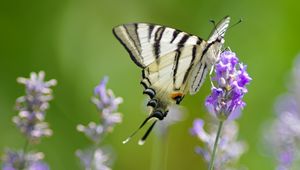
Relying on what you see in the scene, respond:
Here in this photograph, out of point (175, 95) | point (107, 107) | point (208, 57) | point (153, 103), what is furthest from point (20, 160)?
point (208, 57)

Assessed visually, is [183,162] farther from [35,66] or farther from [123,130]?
[35,66]

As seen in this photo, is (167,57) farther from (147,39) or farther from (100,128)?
(100,128)

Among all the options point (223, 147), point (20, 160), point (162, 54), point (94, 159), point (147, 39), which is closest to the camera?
point (20, 160)

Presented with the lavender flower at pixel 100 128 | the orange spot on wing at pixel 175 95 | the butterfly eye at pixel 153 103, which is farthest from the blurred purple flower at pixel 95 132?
the orange spot on wing at pixel 175 95

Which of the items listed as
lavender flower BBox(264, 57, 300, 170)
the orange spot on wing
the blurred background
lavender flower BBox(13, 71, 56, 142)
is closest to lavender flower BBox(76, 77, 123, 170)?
lavender flower BBox(13, 71, 56, 142)

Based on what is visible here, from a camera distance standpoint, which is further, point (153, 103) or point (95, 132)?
point (153, 103)
